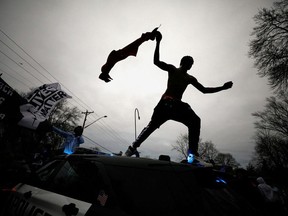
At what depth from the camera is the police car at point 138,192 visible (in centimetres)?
132

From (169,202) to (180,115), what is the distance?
2.10 m

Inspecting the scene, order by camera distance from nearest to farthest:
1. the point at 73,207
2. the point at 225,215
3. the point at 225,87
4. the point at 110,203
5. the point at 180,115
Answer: the point at 225,215, the point at 110,203, the point at 73,207, the point at 180,115, the point at 225,87

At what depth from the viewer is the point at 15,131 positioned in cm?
788

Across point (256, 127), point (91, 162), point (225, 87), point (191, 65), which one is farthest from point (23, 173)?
point (256, 127)

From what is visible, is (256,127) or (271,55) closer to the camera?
(271,55)

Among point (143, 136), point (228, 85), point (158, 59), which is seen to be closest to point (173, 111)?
point (143, 136)

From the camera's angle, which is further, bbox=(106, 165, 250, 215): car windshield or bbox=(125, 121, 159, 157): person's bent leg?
bbox=(125, 121, 159, 157): person's bent leg

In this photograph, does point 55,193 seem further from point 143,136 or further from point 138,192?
point 143,136

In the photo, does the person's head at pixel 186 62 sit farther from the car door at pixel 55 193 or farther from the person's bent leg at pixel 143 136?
the car door at pixel 55 193

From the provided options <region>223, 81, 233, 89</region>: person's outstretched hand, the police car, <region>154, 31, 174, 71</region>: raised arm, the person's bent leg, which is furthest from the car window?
<region>223, 81, 233, 89</region>: person's outstretched hand

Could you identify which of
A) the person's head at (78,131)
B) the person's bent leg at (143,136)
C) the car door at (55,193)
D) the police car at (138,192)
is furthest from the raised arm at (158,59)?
the person's head at (78,131)

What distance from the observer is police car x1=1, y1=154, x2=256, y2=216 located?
1323 millimetres

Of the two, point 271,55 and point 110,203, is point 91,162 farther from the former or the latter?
point 271,55

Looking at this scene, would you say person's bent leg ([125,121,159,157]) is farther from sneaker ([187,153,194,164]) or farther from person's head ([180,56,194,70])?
person's head ([180,56,194,70])
